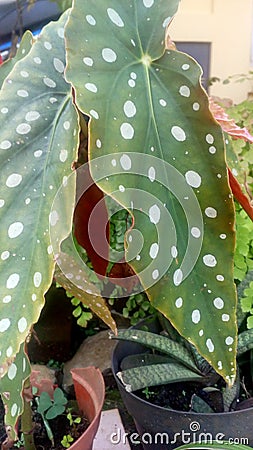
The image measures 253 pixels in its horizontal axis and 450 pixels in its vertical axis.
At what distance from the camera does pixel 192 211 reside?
496mm

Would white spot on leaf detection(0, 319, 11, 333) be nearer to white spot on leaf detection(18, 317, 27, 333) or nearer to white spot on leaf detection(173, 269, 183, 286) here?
white spot on leaf detection(18, 317, 27, 333)

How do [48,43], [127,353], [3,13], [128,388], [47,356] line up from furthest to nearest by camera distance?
[3,13], [47,356], [127,353], [128,388], [48,43]

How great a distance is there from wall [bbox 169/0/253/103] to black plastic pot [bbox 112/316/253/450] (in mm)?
1336

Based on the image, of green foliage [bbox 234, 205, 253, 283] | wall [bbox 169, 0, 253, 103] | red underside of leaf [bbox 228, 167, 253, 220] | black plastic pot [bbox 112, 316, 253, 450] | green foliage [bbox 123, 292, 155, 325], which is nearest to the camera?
red underside of leaf [bbox 228, 167, 253, 220]

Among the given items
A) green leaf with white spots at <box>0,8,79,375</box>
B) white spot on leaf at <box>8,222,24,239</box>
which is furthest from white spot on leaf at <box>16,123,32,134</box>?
white spot on leaf at <box>8,222,24,239</box>

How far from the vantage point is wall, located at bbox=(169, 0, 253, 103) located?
167 centimetres

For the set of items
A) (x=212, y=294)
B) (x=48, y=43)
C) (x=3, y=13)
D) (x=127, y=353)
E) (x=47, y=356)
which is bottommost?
(x=47, y=356)

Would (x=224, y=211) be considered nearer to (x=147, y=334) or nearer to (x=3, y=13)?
(x=147, y=334)

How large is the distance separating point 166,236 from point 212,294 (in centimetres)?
8

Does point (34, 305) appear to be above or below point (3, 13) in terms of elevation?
below

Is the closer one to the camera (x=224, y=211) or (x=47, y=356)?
(x=224, y=211)

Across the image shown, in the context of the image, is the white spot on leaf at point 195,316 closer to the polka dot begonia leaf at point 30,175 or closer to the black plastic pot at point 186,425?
the polka dot begonia leaf at point 30,175

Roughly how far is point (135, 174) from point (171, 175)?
4 cm

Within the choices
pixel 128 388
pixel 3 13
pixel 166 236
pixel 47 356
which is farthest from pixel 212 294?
pixel 3 13
